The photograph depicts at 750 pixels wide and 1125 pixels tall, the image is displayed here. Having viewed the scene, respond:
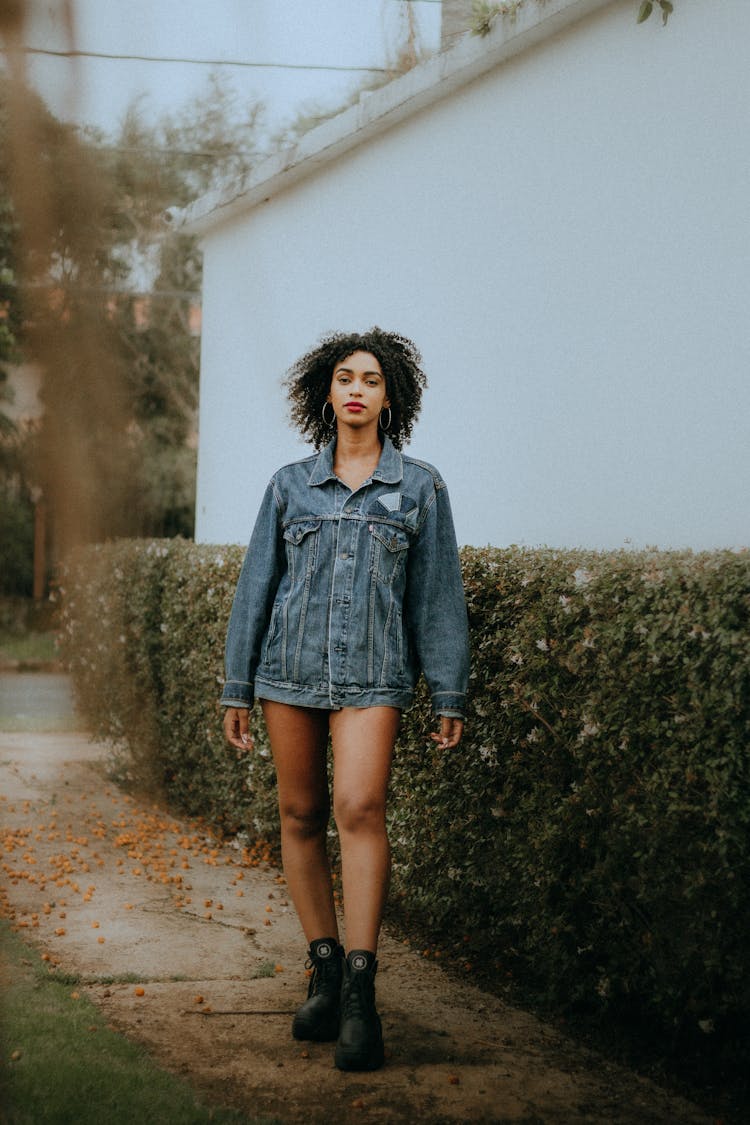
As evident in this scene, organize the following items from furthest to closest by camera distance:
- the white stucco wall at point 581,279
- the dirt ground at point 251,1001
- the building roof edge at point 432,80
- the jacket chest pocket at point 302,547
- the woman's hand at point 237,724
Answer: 1. the building roof edge at point 432,80
2. the white stucco wall at point 581,279
3. the woman's hand at point 237,724
4. the jacket chest pocket at point 302,547
5. the dirt ground at point 251,1001

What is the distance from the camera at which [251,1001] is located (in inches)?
149

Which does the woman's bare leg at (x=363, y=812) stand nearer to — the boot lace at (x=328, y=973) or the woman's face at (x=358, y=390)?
the boot lace at (x=328, y=973)

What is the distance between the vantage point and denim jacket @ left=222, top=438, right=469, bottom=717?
10.9 feet

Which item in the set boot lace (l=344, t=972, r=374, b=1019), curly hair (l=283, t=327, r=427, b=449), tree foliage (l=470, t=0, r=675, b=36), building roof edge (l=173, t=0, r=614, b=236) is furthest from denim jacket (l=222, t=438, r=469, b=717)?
tree foliage (l=470, t=0, r=675, b=36)

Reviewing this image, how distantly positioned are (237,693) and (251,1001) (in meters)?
1.06

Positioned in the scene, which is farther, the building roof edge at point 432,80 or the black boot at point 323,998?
the building roof edge at point 432,80

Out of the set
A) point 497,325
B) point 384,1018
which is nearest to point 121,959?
point 384,1018

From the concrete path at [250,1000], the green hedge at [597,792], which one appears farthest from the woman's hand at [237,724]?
the concrete path at [250,1000]

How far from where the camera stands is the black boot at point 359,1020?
10.4ft

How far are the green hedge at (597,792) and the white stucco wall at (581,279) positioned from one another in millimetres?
715

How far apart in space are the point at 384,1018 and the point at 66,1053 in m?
0.98

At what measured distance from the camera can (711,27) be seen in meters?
4.02

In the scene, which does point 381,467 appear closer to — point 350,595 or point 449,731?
point 350,595

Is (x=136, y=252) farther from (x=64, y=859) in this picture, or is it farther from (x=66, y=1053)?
(x=64, y=859)
